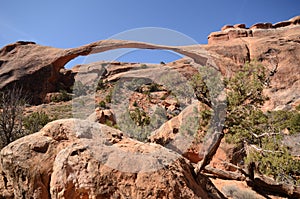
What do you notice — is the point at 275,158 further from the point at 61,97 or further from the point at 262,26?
the point at 262,26

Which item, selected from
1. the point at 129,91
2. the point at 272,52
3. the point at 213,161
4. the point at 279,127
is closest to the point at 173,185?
the point at 279,127


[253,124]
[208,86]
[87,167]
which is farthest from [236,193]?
[87,167]

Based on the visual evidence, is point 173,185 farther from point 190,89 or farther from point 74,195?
point 190,89

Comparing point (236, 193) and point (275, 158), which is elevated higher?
point (275, 158)

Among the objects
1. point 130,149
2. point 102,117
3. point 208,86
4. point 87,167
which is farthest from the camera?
point 102,117

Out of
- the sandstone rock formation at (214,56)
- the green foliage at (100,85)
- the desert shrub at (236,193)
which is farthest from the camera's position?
the green foliage at (100,85)

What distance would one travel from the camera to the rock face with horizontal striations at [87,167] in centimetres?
371

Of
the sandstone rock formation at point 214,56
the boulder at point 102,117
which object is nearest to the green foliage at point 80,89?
the sandstone rock formation at point 214,56

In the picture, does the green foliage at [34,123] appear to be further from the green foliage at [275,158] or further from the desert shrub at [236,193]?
the green foliage at [275,158]

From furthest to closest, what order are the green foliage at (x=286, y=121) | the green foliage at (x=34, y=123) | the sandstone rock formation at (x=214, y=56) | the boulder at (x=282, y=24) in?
the boulder at (x=282, y=24) < the sandstone rock formation at (x=214, y=56) < the green foliage at (x=34, y=123) < the green foliage at (x=286, y=121)

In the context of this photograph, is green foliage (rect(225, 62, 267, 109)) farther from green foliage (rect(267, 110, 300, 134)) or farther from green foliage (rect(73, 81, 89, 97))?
green foliage (rect(73, 81, 89, 97))

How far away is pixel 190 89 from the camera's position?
7180mm

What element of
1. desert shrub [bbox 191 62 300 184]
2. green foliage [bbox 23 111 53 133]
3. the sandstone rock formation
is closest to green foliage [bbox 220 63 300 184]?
desert shrub [bbox 191 62 300 184]

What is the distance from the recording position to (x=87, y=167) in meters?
3.81
